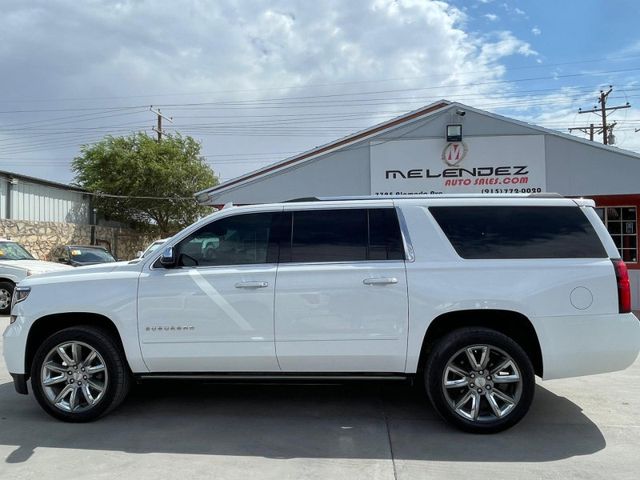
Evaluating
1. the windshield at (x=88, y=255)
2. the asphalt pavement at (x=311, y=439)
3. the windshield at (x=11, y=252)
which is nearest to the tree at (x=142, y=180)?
the windshield at (x=88, y=255)

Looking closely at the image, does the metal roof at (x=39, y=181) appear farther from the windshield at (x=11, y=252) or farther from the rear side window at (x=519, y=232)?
the rear side window at (x=519, y=232)

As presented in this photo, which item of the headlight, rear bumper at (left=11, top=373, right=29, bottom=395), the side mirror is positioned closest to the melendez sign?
the side mirror

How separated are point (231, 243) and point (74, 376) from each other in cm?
182

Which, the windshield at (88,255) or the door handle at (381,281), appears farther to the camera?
the windshield at (88,255)

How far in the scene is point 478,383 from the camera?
462 cm

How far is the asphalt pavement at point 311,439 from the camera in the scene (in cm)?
396

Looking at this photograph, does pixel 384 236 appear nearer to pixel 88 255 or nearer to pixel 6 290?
pixel 6 290

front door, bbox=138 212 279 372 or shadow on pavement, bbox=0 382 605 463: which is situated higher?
front door, bbox=138 212 279 372

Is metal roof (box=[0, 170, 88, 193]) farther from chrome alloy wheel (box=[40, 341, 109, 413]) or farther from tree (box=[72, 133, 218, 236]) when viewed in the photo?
chrome alloy wheel (box=[40, 341, 109, 413])

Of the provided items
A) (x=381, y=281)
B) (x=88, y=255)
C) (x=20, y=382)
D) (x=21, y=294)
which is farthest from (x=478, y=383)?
(x=88, y=255)

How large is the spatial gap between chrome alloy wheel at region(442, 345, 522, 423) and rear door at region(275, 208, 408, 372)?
47cm

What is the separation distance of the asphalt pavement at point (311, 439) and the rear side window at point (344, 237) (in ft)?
4.87

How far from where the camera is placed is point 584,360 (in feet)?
14.9

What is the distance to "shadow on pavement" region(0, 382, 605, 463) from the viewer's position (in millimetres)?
4312
